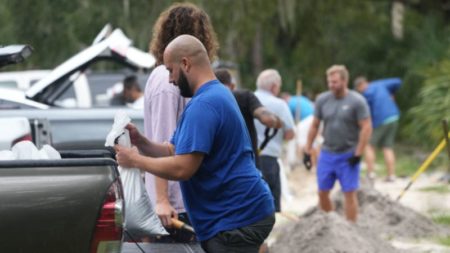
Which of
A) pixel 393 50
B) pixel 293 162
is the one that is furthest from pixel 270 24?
pixel 293 162

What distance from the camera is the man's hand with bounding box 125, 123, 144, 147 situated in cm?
585

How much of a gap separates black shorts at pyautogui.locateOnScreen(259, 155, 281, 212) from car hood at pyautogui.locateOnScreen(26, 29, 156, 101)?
4.42 ft

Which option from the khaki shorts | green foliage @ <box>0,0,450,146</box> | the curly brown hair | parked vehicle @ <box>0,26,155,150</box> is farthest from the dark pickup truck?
the khaki shorts

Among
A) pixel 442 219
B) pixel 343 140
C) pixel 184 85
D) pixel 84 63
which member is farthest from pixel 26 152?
pixel 442 219

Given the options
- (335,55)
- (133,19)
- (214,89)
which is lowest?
(335,55)

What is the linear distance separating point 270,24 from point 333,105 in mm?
17012

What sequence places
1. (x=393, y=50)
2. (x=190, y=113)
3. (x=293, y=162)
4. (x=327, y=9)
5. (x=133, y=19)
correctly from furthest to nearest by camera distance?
(x=327, y=9)
(x=393, y=50)
(x=133, y=19)
(x=293, y=162)
(x=190, y=113)

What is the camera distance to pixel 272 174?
10.1m

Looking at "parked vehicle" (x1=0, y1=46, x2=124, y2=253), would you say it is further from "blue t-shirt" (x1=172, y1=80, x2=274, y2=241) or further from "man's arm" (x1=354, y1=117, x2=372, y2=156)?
"man's arm" (x1=354, y1=117, x2=372, y2=156)

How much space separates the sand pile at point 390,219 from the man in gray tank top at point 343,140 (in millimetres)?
341

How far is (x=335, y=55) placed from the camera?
30609 millimetres

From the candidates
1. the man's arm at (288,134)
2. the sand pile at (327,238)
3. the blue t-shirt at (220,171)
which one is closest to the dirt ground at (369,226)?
the sand pile at (327,238)

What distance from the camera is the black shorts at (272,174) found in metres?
10.0

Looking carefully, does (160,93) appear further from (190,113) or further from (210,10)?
(210,10)
